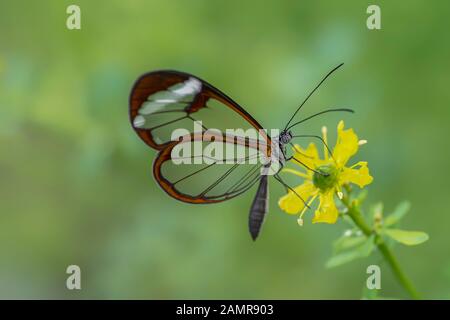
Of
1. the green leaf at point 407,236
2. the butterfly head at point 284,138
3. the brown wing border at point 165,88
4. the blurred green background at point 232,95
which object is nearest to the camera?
the green leaf at point 407,236

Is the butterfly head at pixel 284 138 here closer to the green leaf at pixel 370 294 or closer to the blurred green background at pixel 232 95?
the green leaf at pixel 370 294

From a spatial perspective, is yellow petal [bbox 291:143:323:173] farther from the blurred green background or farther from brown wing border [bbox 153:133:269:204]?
the blurred green background

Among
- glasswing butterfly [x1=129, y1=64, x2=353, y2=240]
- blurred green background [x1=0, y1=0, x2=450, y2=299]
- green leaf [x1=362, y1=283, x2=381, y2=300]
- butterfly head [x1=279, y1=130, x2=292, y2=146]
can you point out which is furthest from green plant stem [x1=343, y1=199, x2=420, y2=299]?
blurred green background [x1=0, y1=0, x2=450, y2=299]

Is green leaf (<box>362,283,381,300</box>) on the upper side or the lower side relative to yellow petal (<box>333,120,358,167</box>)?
lower

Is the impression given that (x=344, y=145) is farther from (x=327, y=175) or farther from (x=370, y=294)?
(x=370, y=294)

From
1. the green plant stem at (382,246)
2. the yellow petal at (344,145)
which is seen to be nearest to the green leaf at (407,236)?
the green plant stem at (382,246)
